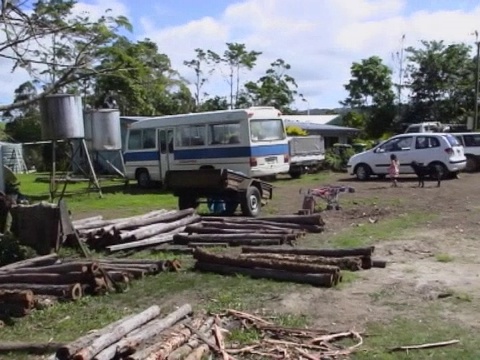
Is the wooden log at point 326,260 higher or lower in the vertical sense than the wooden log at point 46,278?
lower

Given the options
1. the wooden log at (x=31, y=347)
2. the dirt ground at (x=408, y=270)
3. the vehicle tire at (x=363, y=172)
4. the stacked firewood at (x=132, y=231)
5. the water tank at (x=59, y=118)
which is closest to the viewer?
the wooden log at (x=31, y=347)

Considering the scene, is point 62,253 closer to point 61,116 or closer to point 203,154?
point 61,116

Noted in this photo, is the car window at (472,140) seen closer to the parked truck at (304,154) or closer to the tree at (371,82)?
the parked truck at (304,154)

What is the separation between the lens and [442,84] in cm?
→ 5359

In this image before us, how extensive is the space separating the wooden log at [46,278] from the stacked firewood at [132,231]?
2.86 m

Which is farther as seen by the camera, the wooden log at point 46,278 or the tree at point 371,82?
the tree at point 371,82

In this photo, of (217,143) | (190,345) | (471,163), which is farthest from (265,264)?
(471,163)

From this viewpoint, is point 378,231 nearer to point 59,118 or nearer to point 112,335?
point 59,118


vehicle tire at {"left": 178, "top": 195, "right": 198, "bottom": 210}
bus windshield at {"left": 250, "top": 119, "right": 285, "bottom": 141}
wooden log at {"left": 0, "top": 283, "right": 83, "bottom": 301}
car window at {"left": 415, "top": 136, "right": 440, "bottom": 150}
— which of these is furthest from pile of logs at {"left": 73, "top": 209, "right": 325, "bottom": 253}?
car window at {"left": 415, "top": 136, "right": 440, "bottom": 150}

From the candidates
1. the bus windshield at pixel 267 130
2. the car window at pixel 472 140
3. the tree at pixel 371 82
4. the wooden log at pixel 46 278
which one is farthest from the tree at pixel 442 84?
the wooden log at pixel 46 278

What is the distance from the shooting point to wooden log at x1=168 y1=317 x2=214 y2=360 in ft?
20.7

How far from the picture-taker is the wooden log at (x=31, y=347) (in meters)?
6.95

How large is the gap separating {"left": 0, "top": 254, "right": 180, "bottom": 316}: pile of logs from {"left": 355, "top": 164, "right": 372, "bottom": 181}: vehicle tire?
18.6 metres

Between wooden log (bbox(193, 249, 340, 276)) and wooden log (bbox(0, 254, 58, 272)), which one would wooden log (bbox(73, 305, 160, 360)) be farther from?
wooden log (bbox(0, 254, 58, 272))
